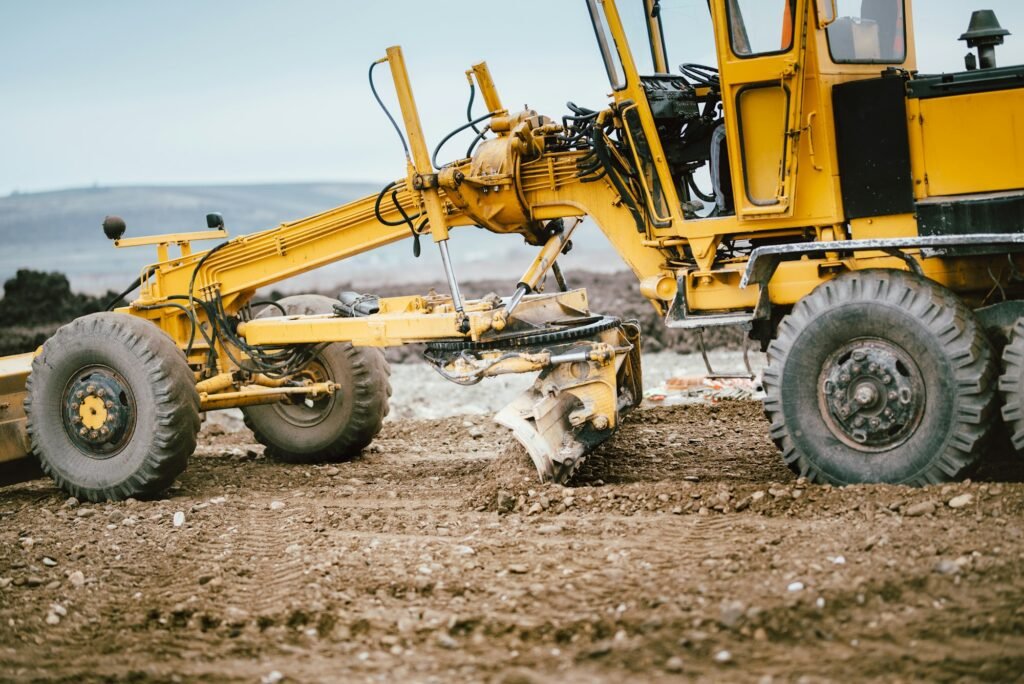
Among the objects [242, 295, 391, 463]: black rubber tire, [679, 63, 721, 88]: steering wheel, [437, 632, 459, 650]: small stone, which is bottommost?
[437, 632, 459, 650]: small stone

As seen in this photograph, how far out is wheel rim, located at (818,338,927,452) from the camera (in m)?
6.22

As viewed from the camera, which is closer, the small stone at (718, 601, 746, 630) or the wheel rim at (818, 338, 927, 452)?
the small stone at (718, 601, 746, 630)

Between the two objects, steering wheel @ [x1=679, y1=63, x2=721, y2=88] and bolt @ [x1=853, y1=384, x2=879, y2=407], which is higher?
steering wheel @ [x1=679, y1=63, x2=721, y2=88]

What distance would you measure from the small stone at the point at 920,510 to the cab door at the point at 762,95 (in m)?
1.78

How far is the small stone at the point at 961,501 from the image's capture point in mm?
5781

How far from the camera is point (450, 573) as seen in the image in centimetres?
571

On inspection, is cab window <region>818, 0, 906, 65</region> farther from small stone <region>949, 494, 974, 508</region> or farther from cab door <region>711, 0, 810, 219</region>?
small stone <region>949, 494, 974, 508</region>

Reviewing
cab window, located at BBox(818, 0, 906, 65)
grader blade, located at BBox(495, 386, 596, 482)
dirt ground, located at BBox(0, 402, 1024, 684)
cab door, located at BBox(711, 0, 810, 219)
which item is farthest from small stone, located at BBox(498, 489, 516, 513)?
cab window, located at BBox(818, 0, 906, 65)

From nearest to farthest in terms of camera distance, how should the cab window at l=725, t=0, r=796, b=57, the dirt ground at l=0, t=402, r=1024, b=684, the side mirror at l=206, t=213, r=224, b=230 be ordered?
the dirt ground at l=0, t=402, r=1024, b=684 → the cab window at l=725, t=0, r=796, b=57 → the side mirror at l=206, t=213, r=224, b=230

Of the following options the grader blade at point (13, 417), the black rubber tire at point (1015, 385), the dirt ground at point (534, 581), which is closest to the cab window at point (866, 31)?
the black rubber tire at point (1015, 385)

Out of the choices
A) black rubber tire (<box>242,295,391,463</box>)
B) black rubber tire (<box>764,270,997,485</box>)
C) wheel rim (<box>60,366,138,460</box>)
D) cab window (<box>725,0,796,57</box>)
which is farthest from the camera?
black rubber tire (<box>242,295,391,463</box>)

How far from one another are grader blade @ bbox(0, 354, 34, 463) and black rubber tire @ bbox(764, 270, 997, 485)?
498cm

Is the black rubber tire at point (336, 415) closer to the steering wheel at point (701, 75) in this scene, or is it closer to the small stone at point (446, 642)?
the steering wheel at point (701, 75)

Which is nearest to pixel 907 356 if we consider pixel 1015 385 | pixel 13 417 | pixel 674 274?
pixel 1015 385
